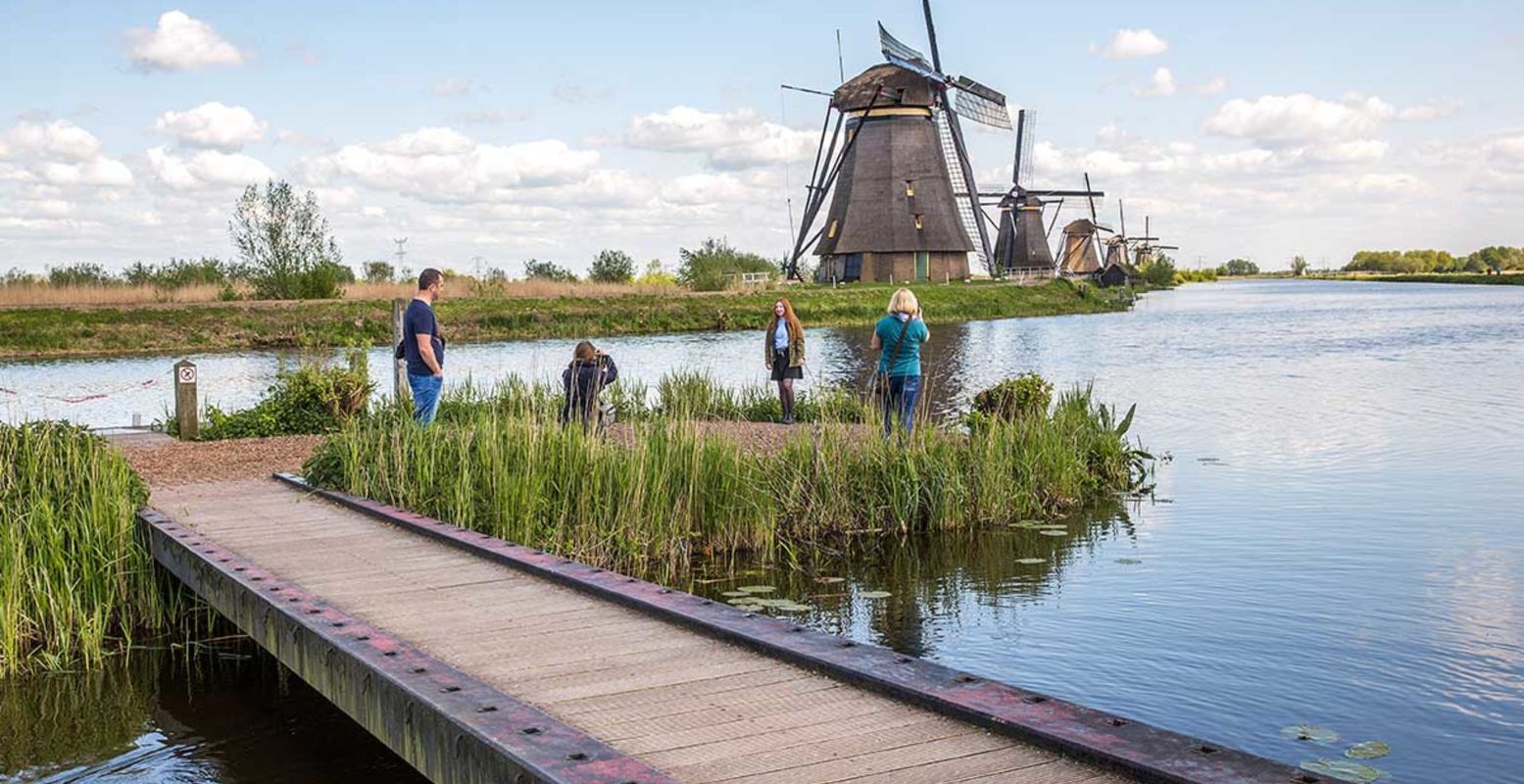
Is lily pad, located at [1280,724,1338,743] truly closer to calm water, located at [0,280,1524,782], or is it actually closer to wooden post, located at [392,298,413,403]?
calm water, located at [0,280,1524,782]

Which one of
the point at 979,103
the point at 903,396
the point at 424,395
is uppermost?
the point at 979,103

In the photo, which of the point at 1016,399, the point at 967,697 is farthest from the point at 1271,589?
the point at 967,697

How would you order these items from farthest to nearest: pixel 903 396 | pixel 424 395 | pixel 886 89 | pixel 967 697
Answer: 1. pixel 886 89
2. pixel 903 396
3. pixel 424 395
4. pixel 967 697

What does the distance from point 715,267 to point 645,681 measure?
61516mm

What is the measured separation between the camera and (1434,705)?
7.78m

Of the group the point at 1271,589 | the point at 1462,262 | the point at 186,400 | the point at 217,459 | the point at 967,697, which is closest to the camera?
the point at 967,697

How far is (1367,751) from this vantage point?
702cm

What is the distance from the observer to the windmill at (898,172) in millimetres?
63188

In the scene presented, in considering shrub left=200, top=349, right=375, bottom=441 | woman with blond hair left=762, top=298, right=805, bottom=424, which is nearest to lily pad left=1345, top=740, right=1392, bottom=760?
woman with blond hair left=762, top=298, right=805, bottom=424

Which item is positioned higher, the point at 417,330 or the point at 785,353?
the point at 417,330

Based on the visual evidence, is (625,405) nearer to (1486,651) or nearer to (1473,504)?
(1473,504)

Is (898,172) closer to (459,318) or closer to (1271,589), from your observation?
(459,318)

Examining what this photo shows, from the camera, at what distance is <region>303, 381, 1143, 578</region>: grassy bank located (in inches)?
424

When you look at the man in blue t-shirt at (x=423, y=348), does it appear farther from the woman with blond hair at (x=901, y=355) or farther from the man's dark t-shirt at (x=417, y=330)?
the woman with blond hair at (x=901, y=355)
